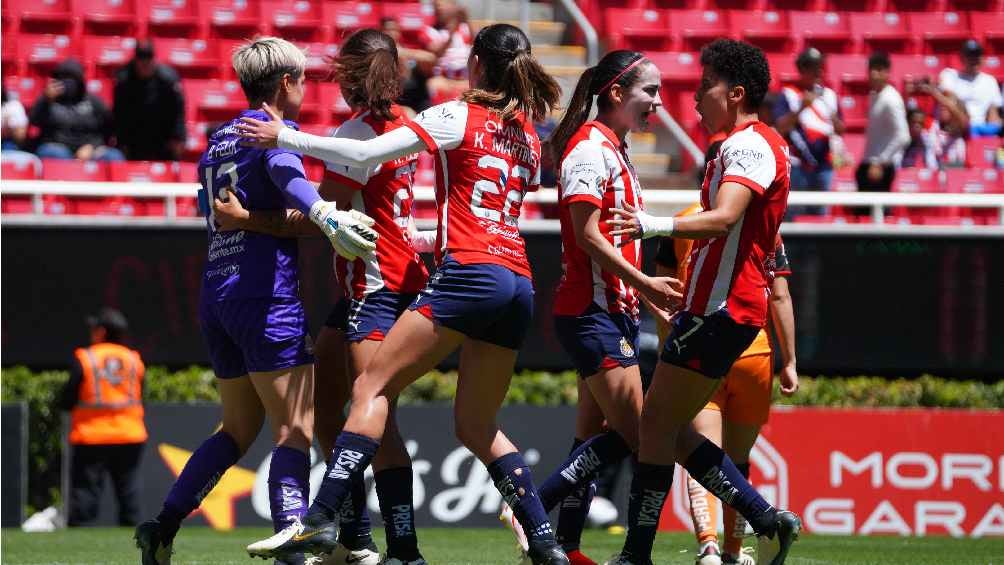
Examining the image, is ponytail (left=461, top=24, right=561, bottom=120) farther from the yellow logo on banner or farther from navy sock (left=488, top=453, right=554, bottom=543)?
the yellow logo on banner

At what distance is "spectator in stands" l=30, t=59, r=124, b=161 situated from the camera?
13461 mm

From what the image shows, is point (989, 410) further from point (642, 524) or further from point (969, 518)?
point (642, 524)

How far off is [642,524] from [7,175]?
846cm

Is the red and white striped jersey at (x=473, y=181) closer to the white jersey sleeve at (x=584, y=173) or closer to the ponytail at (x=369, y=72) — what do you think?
the white jersey sleeve at (x=584, y=173)

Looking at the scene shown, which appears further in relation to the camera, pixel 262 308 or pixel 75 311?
pixel 75 311

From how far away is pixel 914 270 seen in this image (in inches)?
477

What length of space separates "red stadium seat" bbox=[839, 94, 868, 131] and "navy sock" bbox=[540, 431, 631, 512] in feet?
34.2

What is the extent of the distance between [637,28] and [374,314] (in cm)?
1078

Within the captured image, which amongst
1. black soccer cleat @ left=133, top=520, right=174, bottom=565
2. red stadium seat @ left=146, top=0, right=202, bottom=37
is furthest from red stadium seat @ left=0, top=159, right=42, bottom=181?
black soccer cleat @ left=133, top=520, right=174, bottom=565

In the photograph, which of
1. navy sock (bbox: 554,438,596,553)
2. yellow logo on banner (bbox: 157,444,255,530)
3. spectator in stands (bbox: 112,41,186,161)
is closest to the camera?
navy sock (bbox: 554,438,596,553)

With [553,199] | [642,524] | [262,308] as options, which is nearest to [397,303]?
[262,308]

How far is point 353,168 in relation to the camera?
20.4ft

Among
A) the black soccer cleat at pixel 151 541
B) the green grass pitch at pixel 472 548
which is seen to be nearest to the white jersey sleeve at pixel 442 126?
the black soccer cleat at pixel 151 541

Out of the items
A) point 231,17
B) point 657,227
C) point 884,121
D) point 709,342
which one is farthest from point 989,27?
point 657,227
